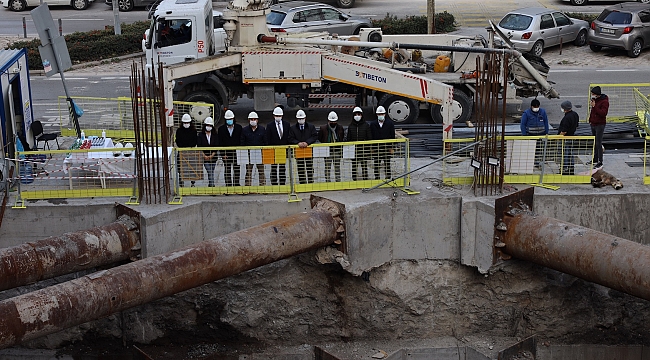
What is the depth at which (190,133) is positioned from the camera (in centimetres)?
1366

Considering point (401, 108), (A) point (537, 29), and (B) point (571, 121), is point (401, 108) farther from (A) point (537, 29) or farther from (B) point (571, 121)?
(A) point (537, 29)

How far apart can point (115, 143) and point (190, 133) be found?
7.52 ft

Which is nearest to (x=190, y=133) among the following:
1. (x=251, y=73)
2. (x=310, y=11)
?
(x=251, y=73)

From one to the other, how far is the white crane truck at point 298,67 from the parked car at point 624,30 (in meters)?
6.51

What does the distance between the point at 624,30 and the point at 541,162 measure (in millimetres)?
13843

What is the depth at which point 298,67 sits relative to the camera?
18.6 m

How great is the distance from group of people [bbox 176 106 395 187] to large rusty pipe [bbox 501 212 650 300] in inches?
86.3

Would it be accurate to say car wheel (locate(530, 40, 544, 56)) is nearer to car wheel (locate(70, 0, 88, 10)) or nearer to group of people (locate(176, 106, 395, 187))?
group of people (locate(176, 106, 395, 187))

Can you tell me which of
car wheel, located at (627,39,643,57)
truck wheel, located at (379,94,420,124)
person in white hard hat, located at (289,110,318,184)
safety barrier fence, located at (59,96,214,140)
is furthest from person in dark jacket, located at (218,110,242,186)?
car wheel, located at (627,39,643,57)

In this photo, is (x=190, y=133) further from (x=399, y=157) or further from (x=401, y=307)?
(x=401, y=307)

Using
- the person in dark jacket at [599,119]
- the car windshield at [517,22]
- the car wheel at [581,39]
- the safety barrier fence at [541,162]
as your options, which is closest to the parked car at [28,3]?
the car windshield at [517,22]

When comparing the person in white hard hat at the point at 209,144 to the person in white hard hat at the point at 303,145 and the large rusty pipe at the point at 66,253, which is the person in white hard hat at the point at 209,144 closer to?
the person in white hard hat at the point at 303,145

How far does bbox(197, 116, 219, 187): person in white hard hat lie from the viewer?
13.0 metres

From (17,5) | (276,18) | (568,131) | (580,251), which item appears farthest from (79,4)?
(580,251)
